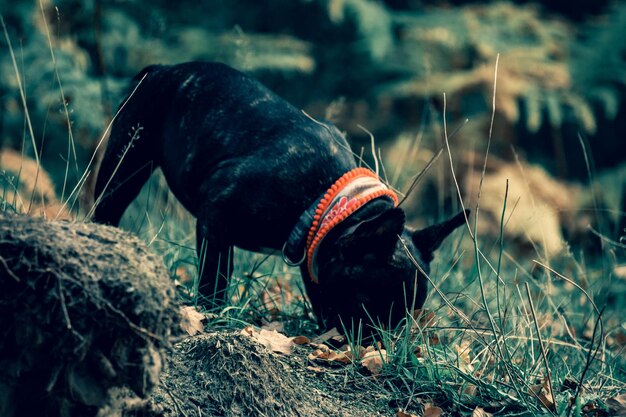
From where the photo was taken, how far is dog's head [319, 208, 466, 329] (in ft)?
10.8

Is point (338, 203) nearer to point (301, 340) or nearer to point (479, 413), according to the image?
point (301, 340)

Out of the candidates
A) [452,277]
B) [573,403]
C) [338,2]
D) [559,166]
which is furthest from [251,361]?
[559,166]

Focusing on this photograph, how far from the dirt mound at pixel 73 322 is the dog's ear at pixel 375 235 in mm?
1319

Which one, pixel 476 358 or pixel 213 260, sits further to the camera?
pixel 213 260

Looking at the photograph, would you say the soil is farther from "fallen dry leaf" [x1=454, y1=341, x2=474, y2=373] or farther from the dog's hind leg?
the dog's hind leg

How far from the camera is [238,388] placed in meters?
2.53

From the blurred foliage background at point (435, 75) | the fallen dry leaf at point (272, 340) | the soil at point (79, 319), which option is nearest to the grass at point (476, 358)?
the fallen dry leaf at point (272, 340)

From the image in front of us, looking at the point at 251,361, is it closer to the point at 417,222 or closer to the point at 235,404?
the point at 235,404

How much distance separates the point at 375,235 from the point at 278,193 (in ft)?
1.76

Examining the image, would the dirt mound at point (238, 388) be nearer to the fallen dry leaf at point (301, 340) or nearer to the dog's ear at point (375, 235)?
the fallen dry leaf at point (301, 340)

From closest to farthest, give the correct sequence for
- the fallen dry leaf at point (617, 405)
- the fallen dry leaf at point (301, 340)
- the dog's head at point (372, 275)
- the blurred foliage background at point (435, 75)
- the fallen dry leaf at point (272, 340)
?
1. the fallen dry leaf at point (617, 405)
2. the fallen dry leaf at point (272, 340)
3. the fallen dry leaf at point (301, 340)
4. the dog's head at point (372, 275)
5. the blurred foliage background at point (435, 75)

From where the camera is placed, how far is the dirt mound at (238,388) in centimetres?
248

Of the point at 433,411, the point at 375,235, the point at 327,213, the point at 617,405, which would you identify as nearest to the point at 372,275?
the point at 375,235

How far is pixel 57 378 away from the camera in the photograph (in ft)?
6.61
